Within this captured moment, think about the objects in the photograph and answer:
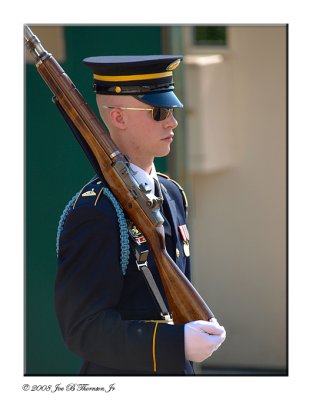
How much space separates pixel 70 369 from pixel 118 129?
284 cm

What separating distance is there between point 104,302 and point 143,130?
59cm

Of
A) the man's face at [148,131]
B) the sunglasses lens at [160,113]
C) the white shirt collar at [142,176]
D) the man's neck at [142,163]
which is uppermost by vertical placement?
the sunglasses lens at [160,113]

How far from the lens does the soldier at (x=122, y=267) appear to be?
310 cm

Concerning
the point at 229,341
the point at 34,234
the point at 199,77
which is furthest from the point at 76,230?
the point at 229,341

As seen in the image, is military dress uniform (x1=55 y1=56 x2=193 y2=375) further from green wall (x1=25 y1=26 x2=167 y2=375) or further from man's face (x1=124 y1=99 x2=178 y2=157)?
green wall (x1=25 y1=26 x2=167 y2=375)

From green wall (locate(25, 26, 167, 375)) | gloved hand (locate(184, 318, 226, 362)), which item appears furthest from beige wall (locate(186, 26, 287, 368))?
gloved hand (locate(184, 318, 226, 362))

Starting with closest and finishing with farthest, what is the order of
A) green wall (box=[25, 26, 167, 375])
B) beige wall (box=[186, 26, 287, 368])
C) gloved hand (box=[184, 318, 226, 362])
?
gloved hand (box=[184, 318, 226, 362]) < green wall (box=[25, 26, 167, 375]) < beige wall (box=[186, 26, 287, 368])

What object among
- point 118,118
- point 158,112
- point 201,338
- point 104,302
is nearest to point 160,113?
point 158,112

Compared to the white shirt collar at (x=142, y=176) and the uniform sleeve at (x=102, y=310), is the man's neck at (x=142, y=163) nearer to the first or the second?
the white shirt collar at (x=142, y=176)

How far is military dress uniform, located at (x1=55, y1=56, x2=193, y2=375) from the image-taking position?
310 cm

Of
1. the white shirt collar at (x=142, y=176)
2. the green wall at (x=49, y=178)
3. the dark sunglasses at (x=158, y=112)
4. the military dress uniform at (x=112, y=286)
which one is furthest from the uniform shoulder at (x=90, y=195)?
the green wall at (x=49, y=178)

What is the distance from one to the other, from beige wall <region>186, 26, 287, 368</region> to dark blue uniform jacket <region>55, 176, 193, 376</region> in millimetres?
3714

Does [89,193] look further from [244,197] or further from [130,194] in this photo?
[244,197]

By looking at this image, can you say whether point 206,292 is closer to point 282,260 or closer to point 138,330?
point 282,260
